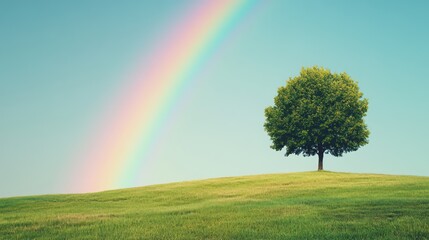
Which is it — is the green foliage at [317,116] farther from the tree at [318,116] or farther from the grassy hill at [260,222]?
the grassy hill at [260,222]

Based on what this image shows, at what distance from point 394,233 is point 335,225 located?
2438 millimetres

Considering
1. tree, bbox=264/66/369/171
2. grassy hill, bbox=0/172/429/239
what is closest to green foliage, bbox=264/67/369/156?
tree, bbox=264/66/369/171

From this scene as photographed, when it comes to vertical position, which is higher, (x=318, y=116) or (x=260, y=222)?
(x=318, y=116)

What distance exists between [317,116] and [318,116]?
152 millimetres

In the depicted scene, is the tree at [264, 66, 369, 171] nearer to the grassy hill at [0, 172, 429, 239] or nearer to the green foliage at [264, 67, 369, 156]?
the green foliage at [264, 67, 369, 156]

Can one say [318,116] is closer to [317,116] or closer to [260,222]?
[317,116]

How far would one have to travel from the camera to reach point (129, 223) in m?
20.3

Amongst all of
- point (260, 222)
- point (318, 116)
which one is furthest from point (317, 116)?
point (260, 222)

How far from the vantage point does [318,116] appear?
56094mm

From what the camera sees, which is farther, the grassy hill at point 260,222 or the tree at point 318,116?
the tree at point 318,116

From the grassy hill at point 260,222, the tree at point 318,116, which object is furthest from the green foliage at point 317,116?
the grassy hill at point 260,222

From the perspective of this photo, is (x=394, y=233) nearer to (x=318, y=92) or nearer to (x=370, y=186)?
(x=370, y=186)

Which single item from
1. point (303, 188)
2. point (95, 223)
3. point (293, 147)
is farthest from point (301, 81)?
point (95, 223)

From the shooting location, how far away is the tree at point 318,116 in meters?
56.2
